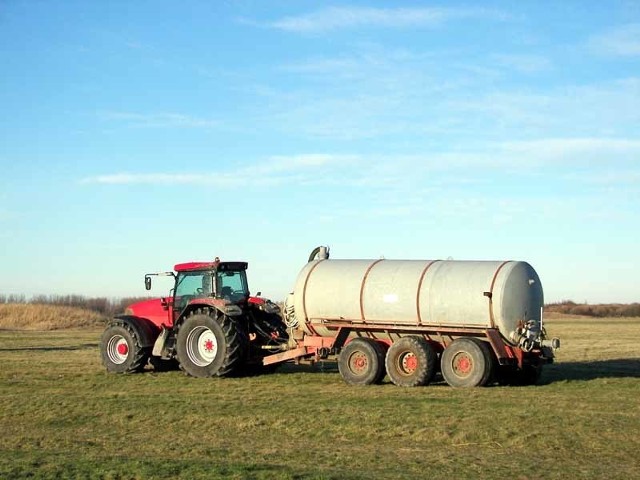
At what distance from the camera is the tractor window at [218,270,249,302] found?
68.9 feet

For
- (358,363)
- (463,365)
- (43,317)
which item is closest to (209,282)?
(358,363)

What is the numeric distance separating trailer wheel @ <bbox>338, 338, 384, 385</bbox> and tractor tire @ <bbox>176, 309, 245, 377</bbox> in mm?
2369

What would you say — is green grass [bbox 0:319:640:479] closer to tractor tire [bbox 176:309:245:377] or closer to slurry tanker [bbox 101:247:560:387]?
tractor tire [bbox 176:309:245:377]

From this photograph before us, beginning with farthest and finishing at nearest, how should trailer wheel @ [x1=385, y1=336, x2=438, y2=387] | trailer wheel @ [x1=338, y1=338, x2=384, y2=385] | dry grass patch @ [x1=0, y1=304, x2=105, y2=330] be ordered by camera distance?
1. dry grass patch @ [x1=0, y1=304, x2=105, y2=330]
2. trailer wheel @ [x1=338, y1=338, x2=384, y2=385]
3. trailer wheel @ [x1=385, y1=336, x2=438, y2=387]

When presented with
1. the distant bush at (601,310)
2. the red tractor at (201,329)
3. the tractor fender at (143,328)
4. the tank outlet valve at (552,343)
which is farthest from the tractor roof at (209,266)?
the distant bush at (601,310)

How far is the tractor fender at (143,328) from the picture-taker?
21175mm

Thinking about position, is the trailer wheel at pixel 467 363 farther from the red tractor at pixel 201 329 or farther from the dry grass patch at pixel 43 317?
the dry grass patch at pixel 43 317

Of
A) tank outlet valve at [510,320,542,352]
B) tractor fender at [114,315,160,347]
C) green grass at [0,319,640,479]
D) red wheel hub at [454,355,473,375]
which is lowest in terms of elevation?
green grass at [0,319,640,479]

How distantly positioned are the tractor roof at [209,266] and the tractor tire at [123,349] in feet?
5.91

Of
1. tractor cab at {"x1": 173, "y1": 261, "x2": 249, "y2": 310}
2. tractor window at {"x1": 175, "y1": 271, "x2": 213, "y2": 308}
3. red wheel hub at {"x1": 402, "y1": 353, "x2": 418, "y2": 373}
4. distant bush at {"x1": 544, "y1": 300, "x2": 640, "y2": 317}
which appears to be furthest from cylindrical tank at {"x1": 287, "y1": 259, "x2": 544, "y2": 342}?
distant bush at {"x1": 544, "y1": 300, "x2": 640, "y2": 317}

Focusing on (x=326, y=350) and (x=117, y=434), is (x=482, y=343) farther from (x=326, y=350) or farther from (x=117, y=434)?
(x=117, y=434)

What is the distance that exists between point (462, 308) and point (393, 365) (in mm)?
1872

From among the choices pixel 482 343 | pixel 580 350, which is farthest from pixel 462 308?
pixel 580 350

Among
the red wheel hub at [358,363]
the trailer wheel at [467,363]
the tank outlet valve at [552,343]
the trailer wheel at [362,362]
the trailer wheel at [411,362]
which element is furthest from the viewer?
the red wheel hub at [358,363]
